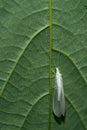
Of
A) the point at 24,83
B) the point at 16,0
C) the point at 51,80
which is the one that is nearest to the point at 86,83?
the point at 51,80

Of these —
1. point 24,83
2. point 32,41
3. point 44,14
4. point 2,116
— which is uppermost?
point 44,14

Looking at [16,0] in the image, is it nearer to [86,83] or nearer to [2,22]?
[2,22]

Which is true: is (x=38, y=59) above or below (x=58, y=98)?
above
